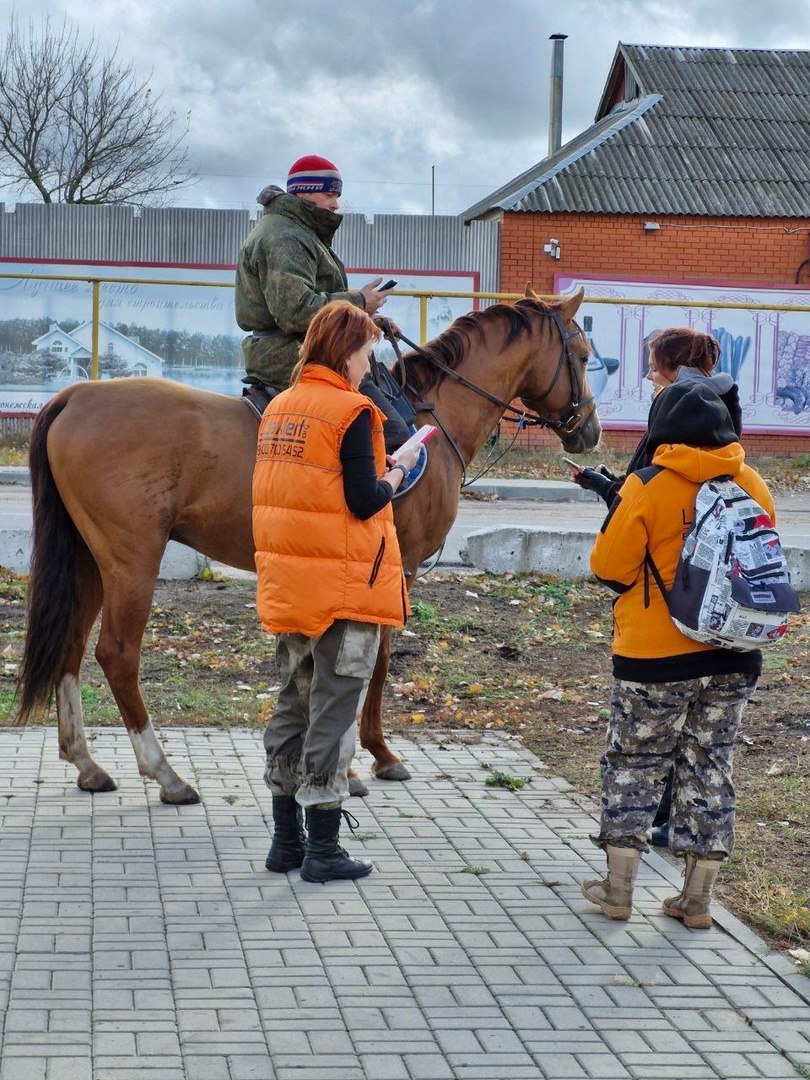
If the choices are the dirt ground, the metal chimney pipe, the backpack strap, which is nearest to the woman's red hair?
the backpack strap

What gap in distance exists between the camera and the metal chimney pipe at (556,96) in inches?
1467

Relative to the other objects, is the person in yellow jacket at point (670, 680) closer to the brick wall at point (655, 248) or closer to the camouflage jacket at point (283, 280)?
the camouflage jacket at point (283, 280)

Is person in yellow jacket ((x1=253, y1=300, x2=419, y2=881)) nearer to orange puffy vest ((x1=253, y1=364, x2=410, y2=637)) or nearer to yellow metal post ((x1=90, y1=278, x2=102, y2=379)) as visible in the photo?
orange puffy vest ((x1=253, y1=364, x2=410, y2=637))

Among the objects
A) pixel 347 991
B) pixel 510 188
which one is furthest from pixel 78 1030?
pixel 510 188

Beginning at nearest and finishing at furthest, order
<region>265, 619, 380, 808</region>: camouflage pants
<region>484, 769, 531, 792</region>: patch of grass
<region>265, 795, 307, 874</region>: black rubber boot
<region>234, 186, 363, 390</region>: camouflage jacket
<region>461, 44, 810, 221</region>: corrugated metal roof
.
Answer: <region>265, 619, 380, 808</region>: camouflage pants
<region>265, 795, 307, 874</region>: black rubber boot
<region>234, 186, 363, 390</region>: camouflage jacket
<region>484, 769, 531, 792</region>: patch of grass
<region>461, 44, 810, 221</region>: corrugated metal roof

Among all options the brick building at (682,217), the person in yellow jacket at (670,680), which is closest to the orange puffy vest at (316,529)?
the person in yellow jacket at (670,680)

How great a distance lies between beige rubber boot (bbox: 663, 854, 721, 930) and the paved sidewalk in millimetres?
63

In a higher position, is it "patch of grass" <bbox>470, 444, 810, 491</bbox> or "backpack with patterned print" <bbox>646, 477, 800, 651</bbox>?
"backpack with patterned print" <bbox>646, 477, 800, 651</bbox>

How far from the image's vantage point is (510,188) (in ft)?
92.8

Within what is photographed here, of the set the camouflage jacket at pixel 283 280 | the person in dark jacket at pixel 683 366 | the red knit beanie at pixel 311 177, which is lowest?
the person in dark jacket at pixel 683 366

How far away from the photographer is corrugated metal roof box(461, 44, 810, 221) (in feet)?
78.6

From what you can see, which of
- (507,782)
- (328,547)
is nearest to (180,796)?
(507,782)

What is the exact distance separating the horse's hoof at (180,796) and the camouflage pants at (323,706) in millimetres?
937

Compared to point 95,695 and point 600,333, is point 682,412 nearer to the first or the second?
point 95,695
